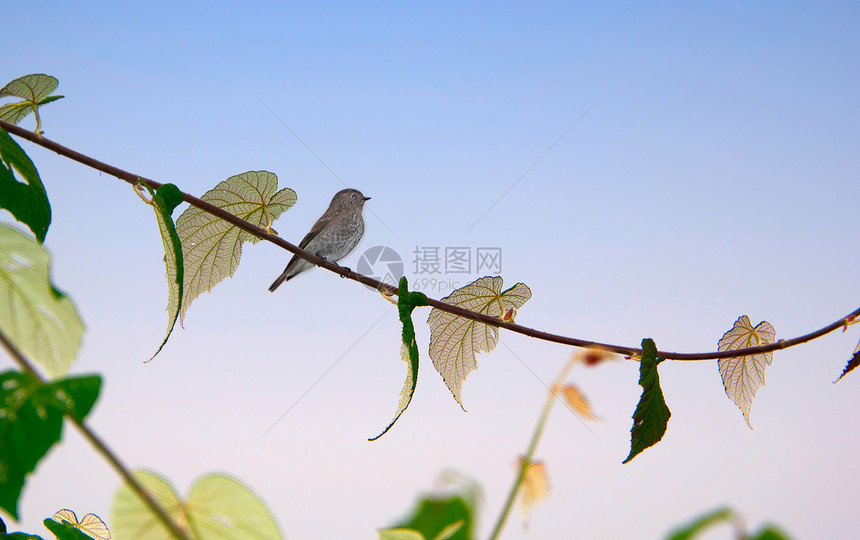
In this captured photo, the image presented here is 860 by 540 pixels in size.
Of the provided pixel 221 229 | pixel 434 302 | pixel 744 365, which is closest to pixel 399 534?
pixel 434 302

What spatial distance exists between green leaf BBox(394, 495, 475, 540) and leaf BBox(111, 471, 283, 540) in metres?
0.07

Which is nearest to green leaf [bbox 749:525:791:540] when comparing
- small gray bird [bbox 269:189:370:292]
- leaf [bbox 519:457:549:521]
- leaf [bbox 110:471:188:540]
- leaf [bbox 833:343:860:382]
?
leaf [bbox 519:457:549:521]

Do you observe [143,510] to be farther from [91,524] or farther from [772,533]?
[91,524]

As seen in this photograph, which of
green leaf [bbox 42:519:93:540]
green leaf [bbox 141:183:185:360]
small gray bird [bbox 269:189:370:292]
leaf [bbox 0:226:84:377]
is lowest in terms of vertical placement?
green leaf [bbox 42:519:93:540]

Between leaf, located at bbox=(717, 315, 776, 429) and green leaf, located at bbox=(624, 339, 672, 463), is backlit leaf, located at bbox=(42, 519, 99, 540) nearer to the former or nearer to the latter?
green leaf, located at bbox=(624, 339, 672, 463)

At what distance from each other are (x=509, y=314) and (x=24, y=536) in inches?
23.1

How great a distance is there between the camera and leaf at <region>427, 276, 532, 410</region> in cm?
88

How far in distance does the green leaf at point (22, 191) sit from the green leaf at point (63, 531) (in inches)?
9.4

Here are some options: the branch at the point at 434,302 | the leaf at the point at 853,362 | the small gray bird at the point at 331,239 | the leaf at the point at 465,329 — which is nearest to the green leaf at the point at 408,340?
the branch at the point at 434,302

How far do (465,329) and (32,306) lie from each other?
2.14ft

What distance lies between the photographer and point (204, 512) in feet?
0.94

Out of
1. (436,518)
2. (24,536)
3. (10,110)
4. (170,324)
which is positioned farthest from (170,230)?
(10,110)

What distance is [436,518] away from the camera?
32 centimetres

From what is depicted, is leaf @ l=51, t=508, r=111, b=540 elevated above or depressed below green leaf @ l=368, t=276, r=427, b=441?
above
